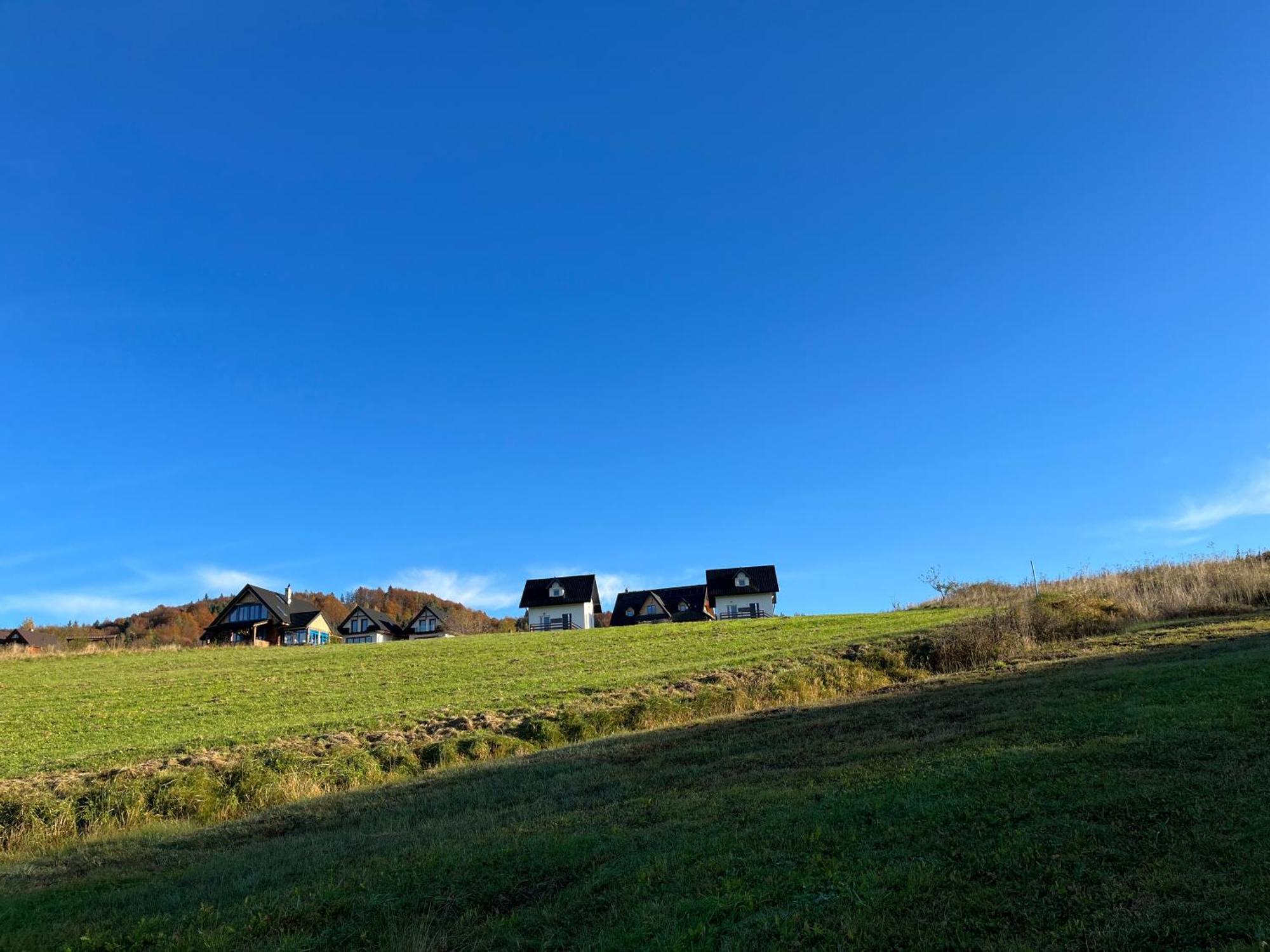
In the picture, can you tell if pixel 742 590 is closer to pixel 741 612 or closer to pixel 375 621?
pixel 741 612

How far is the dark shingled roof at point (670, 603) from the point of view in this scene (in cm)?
8544

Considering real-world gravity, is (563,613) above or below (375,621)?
below

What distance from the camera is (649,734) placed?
18031 millimetres

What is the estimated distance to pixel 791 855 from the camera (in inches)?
312

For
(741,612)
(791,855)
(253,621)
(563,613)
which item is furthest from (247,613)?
(791,855)

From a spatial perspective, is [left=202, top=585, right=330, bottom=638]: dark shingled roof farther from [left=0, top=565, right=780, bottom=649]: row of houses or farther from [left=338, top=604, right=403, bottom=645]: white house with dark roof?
[left=338, top=604, right=403, bottom=645]: white house with dark roof

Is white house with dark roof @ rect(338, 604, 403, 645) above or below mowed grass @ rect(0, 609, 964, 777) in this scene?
above

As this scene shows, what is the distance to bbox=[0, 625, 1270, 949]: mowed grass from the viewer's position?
6246 millimetres

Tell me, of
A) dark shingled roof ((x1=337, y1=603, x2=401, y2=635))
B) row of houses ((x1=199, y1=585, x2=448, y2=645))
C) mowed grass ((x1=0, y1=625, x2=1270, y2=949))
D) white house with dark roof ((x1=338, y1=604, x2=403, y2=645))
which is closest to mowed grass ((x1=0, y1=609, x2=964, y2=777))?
mowed grass ((x1=0, y1=625, x2=1270, y2=949))

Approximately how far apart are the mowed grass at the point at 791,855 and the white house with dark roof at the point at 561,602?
7171 cm

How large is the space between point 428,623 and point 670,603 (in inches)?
1290

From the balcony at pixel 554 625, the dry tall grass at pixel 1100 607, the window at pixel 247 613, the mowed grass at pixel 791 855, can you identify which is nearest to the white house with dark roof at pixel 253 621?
the window at pixel 247 613

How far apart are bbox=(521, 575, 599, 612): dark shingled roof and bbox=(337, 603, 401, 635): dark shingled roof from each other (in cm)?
2642

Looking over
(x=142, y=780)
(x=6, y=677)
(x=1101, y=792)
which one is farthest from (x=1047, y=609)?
(x=6, y=677)
